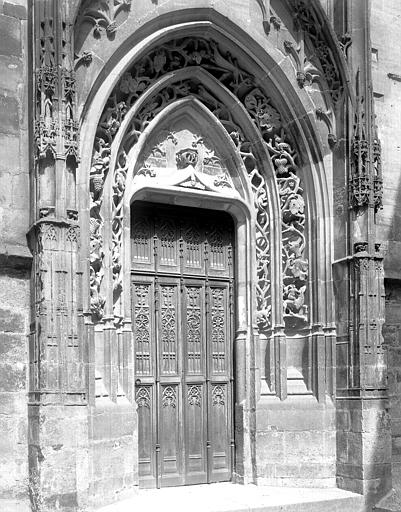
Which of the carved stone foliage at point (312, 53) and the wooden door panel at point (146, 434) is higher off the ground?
the carved stone foliage at point (312, 53)

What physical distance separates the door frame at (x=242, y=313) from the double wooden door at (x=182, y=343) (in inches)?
4.5

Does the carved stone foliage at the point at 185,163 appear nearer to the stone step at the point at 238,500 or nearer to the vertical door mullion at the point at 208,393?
the vertical door mullion at the point at 208,393

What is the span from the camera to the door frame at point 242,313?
9617 mm

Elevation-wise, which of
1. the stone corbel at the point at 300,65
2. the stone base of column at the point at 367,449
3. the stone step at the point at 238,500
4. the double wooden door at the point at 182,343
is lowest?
the stone step at the point at 238,500

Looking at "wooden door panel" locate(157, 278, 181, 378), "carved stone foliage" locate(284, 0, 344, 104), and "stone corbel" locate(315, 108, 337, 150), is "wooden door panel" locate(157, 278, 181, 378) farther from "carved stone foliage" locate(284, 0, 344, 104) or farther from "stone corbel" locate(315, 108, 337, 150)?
"carved stone foliage" locate(284, 0, 344, 104)

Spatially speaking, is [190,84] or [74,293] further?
[190,84]

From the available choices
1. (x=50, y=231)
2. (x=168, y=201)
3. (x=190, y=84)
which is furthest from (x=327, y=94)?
(x=50, y=231)

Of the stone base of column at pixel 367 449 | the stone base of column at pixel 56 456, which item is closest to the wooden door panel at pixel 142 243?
the stone base of column at pixel 56 456

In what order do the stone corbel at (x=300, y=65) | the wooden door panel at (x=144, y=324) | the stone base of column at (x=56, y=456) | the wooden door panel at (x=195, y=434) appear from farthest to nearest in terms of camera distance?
the stone corbel at (x=300, y=65) < the wooden door panel at (x=195, y=434) < the wooden door panel at (x=144, y=324) < the stone base of column at (x=56, y=456)

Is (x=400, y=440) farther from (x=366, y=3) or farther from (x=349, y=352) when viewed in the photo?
(x=366, y=3)

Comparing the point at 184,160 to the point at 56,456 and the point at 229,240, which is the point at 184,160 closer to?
the point at 229,240

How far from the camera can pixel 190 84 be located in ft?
31.8

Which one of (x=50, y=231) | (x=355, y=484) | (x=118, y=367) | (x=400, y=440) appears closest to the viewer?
(x=50, y=231)

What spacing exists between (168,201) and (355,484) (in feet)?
12.5
